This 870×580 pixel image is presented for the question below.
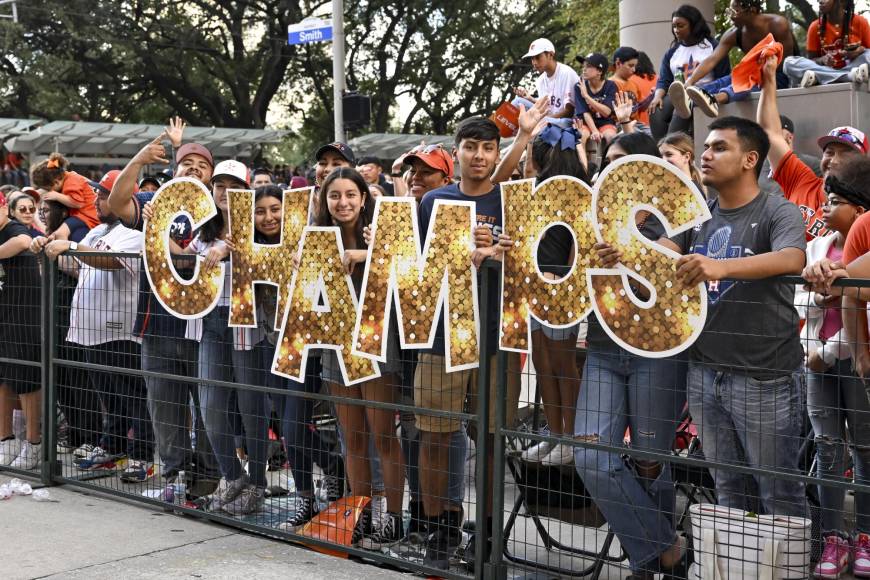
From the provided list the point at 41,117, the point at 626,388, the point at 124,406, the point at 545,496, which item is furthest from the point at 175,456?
the point at 41,117

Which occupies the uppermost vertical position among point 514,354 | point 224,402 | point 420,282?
point 420,282

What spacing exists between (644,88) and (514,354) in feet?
18.1

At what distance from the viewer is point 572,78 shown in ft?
30.5

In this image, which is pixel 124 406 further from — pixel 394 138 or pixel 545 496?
pixel 394 138

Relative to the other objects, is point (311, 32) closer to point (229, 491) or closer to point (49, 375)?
point (49, 375)

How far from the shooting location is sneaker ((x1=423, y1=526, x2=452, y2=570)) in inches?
195

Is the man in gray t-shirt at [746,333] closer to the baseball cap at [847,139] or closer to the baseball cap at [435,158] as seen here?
the baseball cap at [847,139]

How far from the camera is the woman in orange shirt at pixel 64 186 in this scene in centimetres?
762

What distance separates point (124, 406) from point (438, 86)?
30459 mm

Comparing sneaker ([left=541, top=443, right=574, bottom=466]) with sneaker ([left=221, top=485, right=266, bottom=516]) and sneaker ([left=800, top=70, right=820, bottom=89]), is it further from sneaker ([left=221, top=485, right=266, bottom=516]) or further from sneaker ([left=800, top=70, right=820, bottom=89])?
sneaker ([left=800, top=70, right=820, bottom=89])

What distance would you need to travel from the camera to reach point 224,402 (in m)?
6.04

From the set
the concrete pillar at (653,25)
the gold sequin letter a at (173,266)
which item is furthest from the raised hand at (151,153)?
the concrete pillar at (653,25)

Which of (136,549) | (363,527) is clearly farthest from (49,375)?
(363,527)

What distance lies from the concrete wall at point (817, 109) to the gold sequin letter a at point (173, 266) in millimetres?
4283
